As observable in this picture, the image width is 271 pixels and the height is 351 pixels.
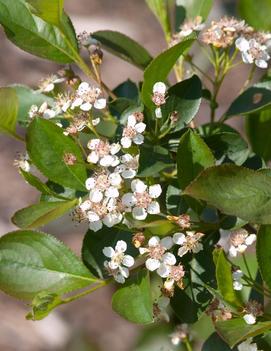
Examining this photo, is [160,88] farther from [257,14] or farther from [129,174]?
[257,14]

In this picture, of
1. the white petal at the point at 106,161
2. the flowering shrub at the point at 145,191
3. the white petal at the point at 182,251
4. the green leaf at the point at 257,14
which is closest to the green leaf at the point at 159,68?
the flowering shrub at the point at 145,191

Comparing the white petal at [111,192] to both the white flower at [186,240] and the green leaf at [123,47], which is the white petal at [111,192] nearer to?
the white flower at [186,240]

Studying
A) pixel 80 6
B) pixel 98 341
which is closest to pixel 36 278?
pixel 98 341

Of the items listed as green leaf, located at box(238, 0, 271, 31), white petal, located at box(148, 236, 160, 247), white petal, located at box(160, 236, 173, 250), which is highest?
green leaf, located at box(238, 0, 271, 31)

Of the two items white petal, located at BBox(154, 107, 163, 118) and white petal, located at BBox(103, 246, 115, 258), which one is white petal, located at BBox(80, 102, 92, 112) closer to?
white petal, located at BBox(154, 107, 163, 118)

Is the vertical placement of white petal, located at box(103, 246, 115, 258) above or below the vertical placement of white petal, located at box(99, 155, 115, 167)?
below

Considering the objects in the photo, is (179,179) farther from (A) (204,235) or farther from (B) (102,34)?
(B) (102,34)

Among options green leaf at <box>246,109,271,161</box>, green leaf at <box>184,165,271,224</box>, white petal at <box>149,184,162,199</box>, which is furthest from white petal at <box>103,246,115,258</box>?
green leaf at <box>246,109,271,161</box>
